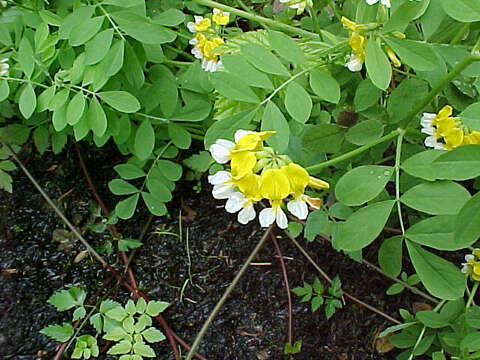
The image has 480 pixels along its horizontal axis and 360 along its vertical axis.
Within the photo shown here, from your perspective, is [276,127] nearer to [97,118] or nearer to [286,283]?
[97,118]

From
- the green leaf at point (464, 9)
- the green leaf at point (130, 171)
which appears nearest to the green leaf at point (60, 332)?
the green leaf at point (130, 171)

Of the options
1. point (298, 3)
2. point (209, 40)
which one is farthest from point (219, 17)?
point (298, 3)

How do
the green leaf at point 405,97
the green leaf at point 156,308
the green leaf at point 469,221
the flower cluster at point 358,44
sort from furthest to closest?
the green leaf at point 156,308 → the green leaf at point 405,97 → the flower cluster at point 358,44 → the green leaf at point 469,221

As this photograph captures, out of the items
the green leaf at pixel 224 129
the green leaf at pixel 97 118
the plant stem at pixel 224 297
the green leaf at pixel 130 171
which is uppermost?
the green leaf at pixel 224 129

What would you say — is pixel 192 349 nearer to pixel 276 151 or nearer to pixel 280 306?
pixel 280 306

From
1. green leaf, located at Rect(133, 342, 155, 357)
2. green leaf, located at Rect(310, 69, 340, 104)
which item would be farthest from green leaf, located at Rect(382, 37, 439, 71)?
green leaf, located at Rect(133, 342, 155, 357)

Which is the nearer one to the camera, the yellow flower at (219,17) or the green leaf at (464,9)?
the green leaf at (464,9)

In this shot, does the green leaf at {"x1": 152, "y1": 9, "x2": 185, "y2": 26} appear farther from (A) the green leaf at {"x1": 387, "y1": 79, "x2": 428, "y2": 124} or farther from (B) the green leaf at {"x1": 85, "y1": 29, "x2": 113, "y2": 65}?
(A) the green leaf at {"x1": 387, "y1": 79, "x2": 428, "y2": 124}

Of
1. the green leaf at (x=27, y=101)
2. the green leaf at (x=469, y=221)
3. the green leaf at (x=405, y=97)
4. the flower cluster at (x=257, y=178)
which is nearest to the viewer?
the green leaf at (x=469, y=221)

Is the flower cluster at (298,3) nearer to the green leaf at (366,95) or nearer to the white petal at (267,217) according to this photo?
the green leaf at (366,95)
